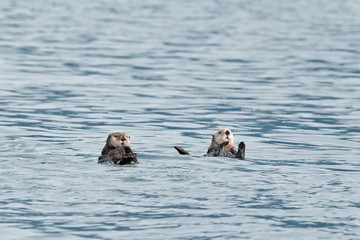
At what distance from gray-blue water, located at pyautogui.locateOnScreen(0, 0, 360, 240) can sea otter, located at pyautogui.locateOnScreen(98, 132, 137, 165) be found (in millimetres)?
145

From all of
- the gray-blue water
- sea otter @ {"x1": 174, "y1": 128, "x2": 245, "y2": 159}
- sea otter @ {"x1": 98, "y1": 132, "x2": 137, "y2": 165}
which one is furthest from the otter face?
sea otter @ {"x1": 98, "y1": 132, "x2": 137, "y2": 165}

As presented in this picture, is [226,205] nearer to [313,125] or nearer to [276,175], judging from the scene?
[276,175]

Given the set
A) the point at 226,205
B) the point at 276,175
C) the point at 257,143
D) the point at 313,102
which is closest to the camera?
the point at 226,205

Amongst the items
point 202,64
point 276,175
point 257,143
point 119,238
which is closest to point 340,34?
point 202,64

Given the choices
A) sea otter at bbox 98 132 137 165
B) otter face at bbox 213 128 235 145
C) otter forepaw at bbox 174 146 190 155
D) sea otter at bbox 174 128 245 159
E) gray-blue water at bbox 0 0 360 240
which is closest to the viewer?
gray-blue water at bbox 0 0 360 240

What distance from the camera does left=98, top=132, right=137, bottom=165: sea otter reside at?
32.0 feet

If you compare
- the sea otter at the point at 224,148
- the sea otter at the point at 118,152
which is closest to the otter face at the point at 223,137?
the sea otter at the point at 224,148

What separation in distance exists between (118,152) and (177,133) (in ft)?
11.1

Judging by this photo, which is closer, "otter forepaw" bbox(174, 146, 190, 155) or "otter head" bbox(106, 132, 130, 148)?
"otter head" bbox(106, 132, 130, 148)

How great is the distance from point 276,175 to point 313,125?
4725 mm

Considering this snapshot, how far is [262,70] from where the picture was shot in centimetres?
2238

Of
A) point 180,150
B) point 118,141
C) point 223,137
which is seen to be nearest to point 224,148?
point 223,137

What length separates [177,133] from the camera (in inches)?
522

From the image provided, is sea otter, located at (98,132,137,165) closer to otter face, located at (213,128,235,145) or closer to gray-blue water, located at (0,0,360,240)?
gray-blue water, located at (0,0,360,240)
